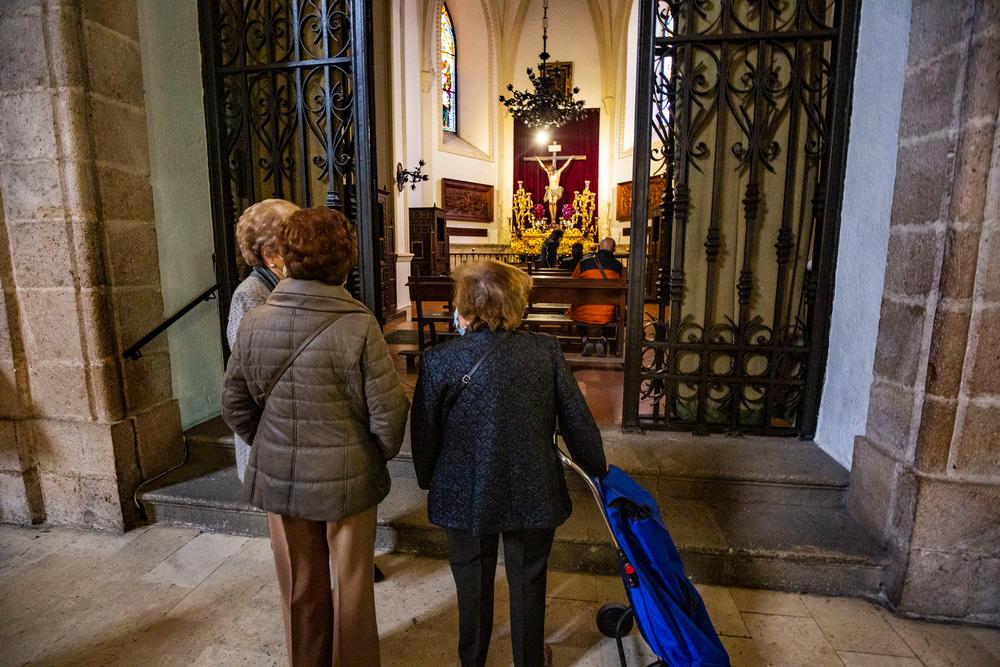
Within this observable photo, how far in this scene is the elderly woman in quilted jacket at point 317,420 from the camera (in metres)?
1.55

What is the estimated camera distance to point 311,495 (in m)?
1.60

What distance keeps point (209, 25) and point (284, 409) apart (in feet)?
9.29

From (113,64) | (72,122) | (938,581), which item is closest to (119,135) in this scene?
(72,122)

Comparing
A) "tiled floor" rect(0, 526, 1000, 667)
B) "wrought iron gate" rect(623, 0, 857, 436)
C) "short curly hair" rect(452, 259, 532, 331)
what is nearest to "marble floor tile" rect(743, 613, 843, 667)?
"tiled floor" rect(0, 526, 1000, 667)

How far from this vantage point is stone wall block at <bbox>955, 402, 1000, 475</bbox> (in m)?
2.12

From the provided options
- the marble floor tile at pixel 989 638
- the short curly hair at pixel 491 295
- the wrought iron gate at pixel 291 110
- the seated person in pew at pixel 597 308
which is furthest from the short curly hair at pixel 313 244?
the seated person in pew at pixel 597 308

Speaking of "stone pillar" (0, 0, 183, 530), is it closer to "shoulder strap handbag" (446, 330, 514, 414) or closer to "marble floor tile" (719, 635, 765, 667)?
"shoulder strap handbag" (446, 330, 514, 414)

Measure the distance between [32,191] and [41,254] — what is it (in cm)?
31

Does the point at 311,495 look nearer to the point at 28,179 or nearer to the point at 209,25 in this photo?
the point at 28,179

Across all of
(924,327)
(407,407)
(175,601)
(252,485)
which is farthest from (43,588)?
(924,327)

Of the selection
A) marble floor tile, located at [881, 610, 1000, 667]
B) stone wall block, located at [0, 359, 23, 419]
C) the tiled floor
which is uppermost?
stone wall block, located at [0, 359, 23, 419]

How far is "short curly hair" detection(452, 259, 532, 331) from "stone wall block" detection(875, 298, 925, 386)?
5.67 ft

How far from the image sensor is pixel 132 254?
2.95 m

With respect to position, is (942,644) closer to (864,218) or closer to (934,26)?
(864,218)
